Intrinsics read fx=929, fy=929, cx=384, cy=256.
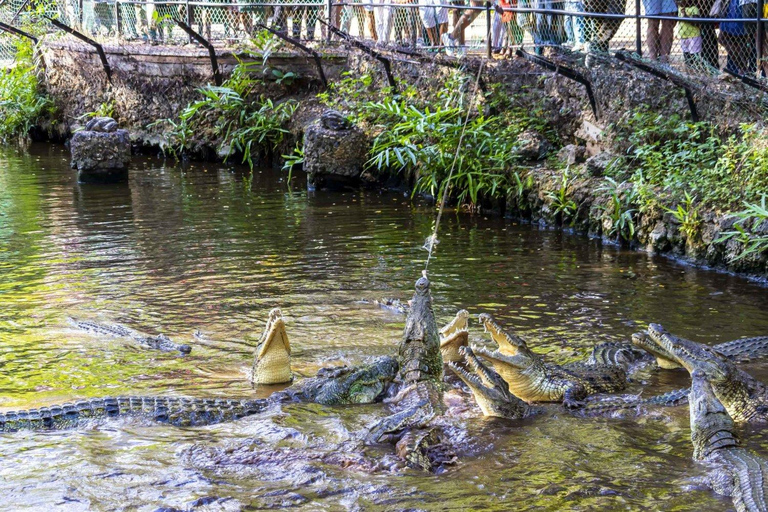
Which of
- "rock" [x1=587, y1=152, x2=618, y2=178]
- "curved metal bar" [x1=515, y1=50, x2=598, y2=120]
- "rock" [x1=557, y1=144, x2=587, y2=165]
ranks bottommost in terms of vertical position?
"rock" [x1=587, y1=152, x2=618, y2=178]

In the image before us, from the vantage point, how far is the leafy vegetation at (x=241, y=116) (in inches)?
655

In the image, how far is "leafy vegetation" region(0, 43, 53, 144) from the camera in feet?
68.8

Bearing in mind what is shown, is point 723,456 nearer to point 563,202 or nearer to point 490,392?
point 490,392

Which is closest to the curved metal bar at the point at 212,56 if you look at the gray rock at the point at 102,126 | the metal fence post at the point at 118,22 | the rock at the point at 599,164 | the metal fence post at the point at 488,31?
the gray rock at the point at 102,126

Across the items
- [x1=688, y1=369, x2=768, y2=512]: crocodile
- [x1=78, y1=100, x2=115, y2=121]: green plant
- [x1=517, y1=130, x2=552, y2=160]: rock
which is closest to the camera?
[x1=688, y1=369, x2=768, y2=512]: crocodile

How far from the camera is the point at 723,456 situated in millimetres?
4816

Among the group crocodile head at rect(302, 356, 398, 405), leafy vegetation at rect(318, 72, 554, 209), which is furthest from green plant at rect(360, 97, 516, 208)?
crocodile head at rect(302, 356, 398, 405)


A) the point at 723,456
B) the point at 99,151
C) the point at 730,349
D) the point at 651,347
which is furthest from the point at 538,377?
the point at 99,151

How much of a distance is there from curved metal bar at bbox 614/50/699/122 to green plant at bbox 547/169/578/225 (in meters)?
1.52

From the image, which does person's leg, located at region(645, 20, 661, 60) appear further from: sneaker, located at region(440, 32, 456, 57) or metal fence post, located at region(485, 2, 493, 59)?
sneaker, located at region(440, 32, 456, 57)

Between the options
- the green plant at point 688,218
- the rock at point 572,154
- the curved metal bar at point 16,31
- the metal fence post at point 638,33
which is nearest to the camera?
the green plant at point 688,218

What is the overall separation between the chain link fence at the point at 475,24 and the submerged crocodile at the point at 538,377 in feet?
16.8

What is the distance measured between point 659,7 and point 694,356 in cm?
626

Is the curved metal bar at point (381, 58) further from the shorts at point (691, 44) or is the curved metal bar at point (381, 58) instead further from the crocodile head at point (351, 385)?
the crocodile head at point (351, 385)
